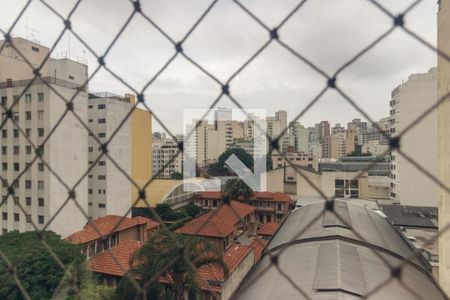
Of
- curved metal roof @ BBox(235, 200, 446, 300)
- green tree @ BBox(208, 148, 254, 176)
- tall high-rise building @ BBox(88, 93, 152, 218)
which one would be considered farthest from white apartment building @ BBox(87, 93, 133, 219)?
curved metal roof @ BBox(235, 200, 446, 300)

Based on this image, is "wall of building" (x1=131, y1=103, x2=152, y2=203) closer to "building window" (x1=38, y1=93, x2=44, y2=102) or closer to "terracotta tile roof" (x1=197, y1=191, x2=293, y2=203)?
"terracotta tile roof" (x1=197, y1=191, x2=293, y2=203)

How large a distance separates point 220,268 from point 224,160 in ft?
35.8

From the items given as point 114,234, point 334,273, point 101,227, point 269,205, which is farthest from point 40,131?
point 334,273

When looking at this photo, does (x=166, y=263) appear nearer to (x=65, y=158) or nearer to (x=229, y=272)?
(x=229, y=272)

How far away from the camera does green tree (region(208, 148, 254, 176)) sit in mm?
13586

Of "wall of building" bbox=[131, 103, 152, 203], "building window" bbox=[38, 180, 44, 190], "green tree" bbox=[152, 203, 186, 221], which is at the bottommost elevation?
"green tree" bbox=[152, 203, 186, 221]

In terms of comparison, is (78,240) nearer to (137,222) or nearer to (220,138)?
(137,222)

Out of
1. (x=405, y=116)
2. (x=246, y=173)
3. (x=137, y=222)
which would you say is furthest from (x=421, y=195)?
(x=137, y=222)

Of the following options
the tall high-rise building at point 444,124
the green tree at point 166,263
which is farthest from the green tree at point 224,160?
the tall high-rise building at point 444,124

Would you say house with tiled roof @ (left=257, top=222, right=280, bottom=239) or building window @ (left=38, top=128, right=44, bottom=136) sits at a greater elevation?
building window @ (left=38, top=128, right=44, bottom=136)

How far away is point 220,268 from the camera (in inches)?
146

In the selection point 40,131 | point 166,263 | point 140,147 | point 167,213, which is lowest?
point 167,213

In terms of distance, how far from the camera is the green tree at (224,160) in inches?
535

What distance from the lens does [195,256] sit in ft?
10.4
